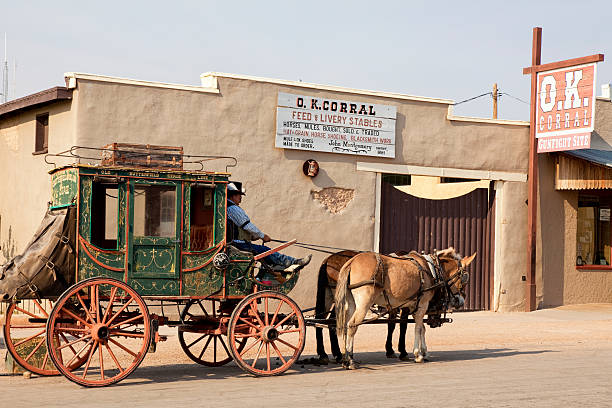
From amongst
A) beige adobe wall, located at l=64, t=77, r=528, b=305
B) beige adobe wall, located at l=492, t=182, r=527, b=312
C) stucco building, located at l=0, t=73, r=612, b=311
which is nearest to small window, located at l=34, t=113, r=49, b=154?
stucco building, located at l=0, t=73, r=612, b=311

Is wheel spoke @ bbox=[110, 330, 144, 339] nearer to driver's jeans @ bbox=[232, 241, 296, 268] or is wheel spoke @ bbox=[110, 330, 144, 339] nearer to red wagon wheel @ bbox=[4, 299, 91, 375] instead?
red wagon wheel @ bbox=[4, 299, 91, 375]

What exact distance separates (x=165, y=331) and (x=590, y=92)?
35.0 feet

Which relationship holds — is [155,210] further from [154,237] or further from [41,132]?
[41,132]

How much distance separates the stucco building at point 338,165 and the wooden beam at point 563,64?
1371 millimetres

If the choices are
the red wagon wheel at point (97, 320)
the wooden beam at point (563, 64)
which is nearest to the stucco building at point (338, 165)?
the wooden beam at point (563, 64)

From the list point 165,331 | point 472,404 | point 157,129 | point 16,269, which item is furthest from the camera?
point 157,129

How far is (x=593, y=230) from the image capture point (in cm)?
2166

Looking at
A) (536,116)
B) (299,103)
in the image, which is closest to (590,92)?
(536,116)

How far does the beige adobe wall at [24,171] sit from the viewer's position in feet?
53.7

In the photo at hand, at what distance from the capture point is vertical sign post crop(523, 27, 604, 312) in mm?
18969

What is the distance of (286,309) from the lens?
62.0ft

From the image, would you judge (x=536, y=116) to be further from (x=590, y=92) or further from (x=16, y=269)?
(x=16, y=269)

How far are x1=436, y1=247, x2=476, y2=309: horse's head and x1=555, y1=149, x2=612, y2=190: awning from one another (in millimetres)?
8770

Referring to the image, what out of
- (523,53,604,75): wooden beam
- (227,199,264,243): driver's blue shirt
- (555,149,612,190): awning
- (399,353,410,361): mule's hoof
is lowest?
(399,353,410,361): mule's hoof
